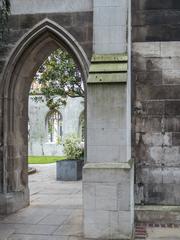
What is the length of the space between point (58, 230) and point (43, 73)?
11.8 m

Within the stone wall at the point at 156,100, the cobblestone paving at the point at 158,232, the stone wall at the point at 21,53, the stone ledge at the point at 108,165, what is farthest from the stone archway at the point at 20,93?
the cobblestone paving at the point at 158,232

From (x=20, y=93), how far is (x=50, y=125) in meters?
27.1

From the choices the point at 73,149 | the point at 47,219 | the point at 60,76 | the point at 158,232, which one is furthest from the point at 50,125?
the point at 158,232

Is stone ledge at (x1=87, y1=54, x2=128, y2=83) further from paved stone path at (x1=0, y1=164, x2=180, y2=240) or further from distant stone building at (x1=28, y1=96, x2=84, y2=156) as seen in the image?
distant stone building at (x1=28, y1=96, x2=84, y2=156)

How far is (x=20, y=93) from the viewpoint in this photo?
9.69 metres

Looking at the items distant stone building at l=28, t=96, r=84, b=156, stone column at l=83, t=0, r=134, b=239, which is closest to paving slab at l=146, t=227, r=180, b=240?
stone column at l=83, t=0, r=134, b=239

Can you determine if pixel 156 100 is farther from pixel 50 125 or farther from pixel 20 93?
pixel 50 125

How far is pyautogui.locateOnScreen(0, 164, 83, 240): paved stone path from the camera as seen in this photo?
726cm

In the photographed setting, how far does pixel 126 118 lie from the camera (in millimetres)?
7199

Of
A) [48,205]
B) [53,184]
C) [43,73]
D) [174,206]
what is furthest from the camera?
[43,73]

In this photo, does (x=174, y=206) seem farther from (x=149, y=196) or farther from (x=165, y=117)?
(x=165, y=117)

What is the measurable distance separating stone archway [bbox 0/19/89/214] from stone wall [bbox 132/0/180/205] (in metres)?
1.24

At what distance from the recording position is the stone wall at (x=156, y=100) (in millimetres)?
8461

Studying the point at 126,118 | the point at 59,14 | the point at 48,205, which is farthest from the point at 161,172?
the point at 59,14
